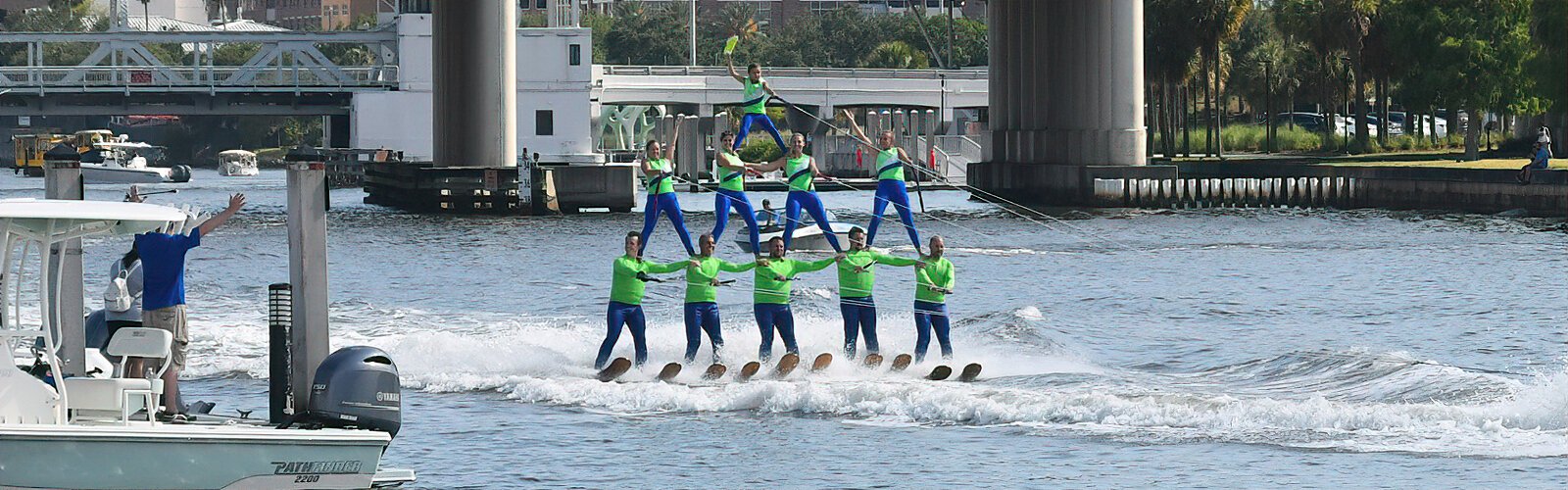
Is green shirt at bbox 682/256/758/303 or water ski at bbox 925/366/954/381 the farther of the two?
water ski at bbox 925/366/954/381

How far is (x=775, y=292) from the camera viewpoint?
23703mm

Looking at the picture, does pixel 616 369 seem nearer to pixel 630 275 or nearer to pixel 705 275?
pixel 630 275

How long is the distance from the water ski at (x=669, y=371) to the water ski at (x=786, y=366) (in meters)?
1.07

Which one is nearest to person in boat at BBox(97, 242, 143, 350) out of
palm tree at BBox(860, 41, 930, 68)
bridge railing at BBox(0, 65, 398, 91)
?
bridge railing at BBox(0, 65, 398, 91)

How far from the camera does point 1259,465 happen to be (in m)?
18.5

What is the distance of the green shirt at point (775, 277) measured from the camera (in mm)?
23594

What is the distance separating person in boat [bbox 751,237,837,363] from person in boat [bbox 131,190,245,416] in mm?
7571

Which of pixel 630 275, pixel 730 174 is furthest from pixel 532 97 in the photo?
pixel 630 275

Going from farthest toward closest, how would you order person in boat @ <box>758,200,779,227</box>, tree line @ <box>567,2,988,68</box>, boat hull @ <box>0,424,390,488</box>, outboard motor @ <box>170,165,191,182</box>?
tree line @ <box>567,2,988,68</box>, outboard motor @ <box>170,165,191,182</box>, person in boat @ <box>758,200,779,227</box>, boat hull @ <box>0,424,390,488</box>

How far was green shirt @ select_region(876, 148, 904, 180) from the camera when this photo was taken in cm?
3216

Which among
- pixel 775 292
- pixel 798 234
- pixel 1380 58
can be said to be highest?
pixel 1380 58

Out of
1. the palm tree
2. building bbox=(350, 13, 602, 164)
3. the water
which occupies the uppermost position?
the palm tree

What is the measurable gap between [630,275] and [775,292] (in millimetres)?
1615

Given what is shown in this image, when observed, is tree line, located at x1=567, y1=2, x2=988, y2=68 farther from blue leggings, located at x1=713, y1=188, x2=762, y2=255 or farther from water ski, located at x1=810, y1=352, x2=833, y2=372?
water ski, located at x1=810, y1=352, x2=833, y2=372
